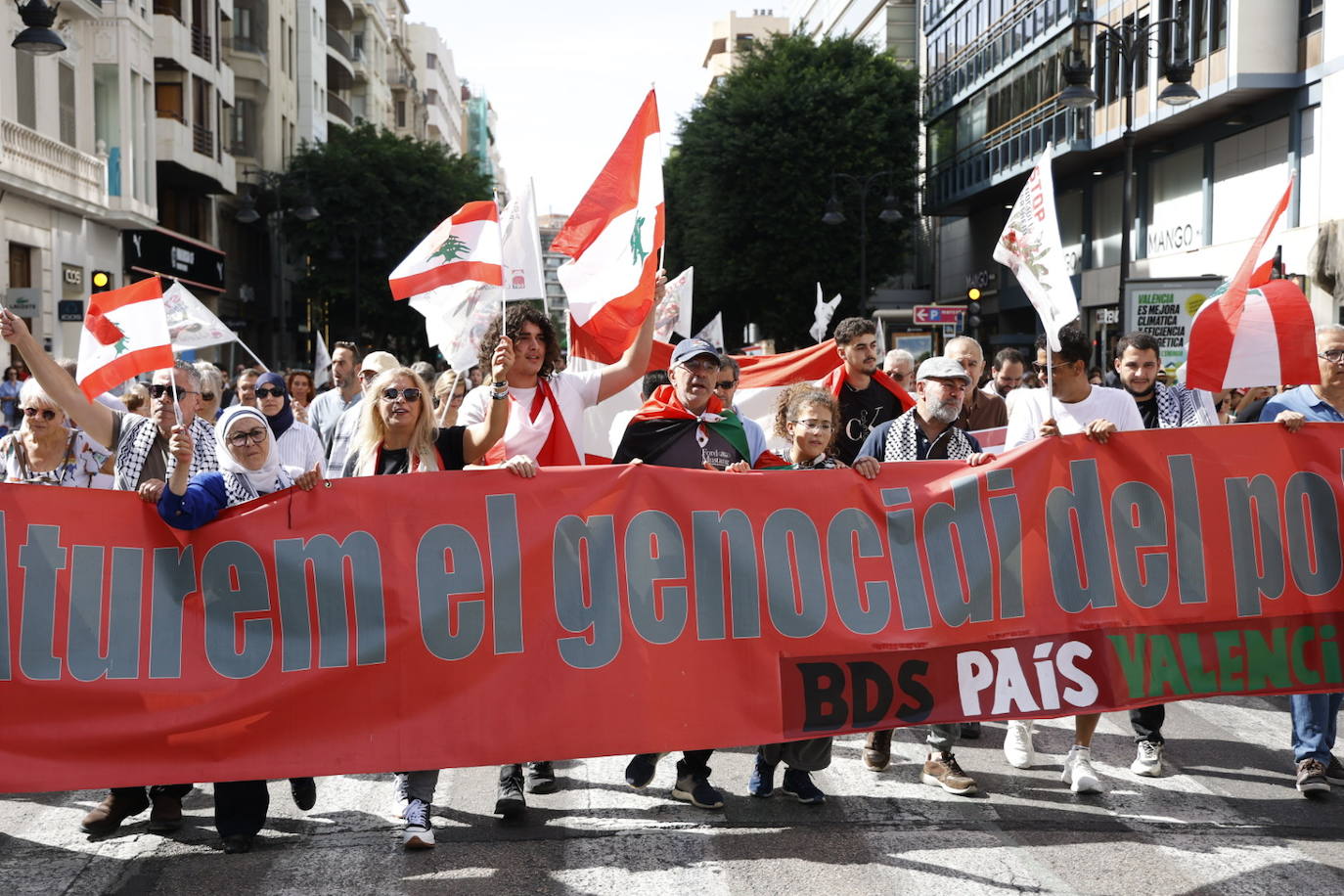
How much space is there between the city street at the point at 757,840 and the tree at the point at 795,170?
39.1 m

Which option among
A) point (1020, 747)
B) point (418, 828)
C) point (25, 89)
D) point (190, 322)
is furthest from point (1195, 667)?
point (25, 89)

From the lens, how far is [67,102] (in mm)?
29422

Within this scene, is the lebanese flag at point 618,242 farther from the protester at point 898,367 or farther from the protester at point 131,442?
the protester at point 898,367

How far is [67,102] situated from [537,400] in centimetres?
2591

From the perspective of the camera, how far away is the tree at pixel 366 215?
50156 millimetres

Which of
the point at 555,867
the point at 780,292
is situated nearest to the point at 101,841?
the point at 555,867

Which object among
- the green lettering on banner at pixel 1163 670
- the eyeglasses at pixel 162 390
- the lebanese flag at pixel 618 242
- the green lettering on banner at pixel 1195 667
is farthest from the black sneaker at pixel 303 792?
the green lettering on banner at pixel 1195 667

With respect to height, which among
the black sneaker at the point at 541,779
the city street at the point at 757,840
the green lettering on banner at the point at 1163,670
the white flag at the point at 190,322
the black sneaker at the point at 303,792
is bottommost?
the city street at the point at 757,840

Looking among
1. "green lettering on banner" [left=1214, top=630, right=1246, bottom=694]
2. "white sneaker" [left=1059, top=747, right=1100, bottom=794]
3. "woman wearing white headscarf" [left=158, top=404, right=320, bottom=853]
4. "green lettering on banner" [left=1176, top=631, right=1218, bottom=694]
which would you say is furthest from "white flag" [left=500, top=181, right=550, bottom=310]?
"green lettering on banner" [left=1214, top=630, right=1246, bottom=694]

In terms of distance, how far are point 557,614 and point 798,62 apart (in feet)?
142

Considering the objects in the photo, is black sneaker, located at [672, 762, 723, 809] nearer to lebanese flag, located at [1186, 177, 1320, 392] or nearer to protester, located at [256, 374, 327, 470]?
lebanese flag, located at [1186, 177, 1320, 392]

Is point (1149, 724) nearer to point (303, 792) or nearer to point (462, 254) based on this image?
point (303, 792)

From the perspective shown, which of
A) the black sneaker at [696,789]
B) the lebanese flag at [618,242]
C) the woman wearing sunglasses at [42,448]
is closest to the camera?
the black sneaker at [696,789]

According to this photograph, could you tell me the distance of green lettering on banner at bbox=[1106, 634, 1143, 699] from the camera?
612cm
